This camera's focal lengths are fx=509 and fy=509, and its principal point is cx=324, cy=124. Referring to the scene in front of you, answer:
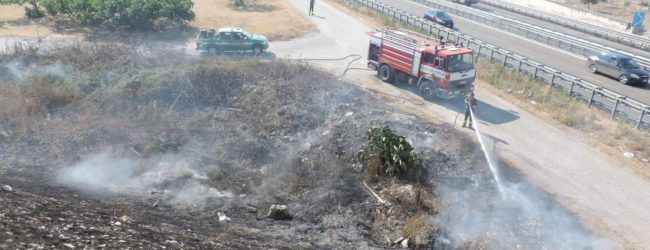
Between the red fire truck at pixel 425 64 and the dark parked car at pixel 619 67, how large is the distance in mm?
10033

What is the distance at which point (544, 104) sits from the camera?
21062mm

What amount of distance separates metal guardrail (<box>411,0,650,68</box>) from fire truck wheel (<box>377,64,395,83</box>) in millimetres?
14182

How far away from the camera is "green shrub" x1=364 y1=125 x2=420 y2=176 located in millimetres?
13641

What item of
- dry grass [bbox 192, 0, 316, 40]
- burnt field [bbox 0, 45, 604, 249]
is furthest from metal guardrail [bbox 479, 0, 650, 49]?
burnt field [bbox 0, 45, 604, 249]

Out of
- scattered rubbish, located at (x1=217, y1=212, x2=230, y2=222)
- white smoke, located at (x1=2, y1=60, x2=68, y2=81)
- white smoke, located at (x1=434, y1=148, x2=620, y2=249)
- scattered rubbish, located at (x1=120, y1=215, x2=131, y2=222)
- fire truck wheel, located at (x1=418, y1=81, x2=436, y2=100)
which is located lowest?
scattered rubbish, located at (x1=217, y1=212, x2=230, y2=222)

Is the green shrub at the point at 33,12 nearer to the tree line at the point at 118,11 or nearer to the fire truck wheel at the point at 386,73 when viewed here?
the tree line at the point at 118,11

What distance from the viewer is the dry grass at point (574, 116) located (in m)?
17.0

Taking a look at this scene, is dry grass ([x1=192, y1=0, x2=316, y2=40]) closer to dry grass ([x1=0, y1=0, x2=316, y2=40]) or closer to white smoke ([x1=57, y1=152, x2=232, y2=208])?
dry grass ([x1=0, y1=0, x2=316, y2=40])

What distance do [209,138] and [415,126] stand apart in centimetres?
681

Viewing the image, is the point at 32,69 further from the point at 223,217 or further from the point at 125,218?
the point at 223,217

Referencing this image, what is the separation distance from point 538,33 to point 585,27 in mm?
8212

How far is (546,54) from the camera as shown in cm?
3034

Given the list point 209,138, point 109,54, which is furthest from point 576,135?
point 109,54

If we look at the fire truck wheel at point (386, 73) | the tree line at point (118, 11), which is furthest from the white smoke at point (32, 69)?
the fire truck wheel at point (386, 73)
